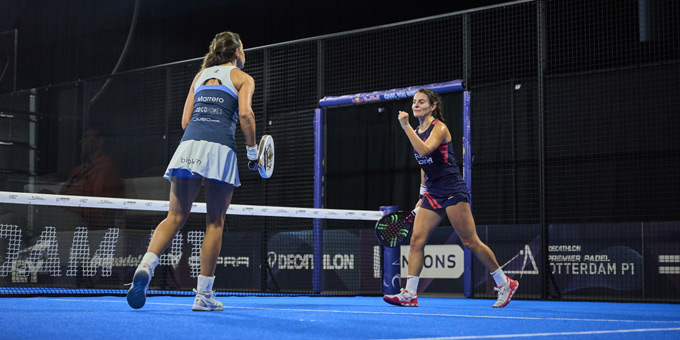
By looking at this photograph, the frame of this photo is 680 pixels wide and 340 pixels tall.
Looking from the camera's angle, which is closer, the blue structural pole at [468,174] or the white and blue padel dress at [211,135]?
the white and blue padel dress at [211,135]

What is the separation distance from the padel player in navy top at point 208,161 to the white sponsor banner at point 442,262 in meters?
4.23

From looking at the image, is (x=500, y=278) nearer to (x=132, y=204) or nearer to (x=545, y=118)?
(x=545, y=118)

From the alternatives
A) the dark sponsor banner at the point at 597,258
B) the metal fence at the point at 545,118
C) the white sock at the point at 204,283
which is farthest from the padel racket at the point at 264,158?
the dark sponsor banner at the point at 597,258

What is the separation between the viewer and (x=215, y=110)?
5.27 metres

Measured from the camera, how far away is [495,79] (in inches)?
Answer: 386

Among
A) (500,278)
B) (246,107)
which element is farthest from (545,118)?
(246,107)

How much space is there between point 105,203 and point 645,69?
591 centimetres

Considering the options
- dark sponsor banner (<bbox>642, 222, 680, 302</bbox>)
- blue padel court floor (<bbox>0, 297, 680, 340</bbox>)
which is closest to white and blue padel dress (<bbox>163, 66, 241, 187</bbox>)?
blue padel court floor (<bbox>0, 297, 680, 340</bbox>)

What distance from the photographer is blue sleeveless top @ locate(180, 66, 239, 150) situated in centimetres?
521

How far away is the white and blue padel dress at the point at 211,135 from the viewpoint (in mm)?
5090

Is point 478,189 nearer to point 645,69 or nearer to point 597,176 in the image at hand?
point 597,176

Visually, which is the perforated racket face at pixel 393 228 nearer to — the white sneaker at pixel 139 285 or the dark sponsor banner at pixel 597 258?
the dark sponsor banner at pixel 597 258

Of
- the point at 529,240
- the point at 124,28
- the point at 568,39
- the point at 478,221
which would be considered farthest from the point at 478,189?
the point at 124,28

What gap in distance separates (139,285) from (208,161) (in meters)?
0.90
